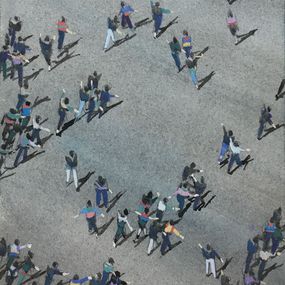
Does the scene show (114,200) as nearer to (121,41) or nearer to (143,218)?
(143,218)

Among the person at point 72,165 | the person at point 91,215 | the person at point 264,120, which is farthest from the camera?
the person at point 264,120

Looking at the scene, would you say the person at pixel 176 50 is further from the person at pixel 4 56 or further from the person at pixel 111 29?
the person at pixel 4 56

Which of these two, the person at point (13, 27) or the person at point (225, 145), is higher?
the person at point (13, 27)

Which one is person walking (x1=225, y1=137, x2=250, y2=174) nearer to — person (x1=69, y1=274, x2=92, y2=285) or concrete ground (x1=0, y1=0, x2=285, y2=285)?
concrete ground (x1=0, y1=0, x2=285, y2=285)

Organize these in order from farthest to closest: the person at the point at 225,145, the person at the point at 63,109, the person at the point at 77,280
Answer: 1. the person at the point at 63,109
2. the person at the point at 225,145
3. the person at the point at 77,280

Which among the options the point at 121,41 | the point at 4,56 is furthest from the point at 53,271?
the point at 121,41

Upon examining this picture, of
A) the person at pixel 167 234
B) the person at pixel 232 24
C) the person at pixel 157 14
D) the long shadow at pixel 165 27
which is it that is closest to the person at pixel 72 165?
the person at pixel 167 234

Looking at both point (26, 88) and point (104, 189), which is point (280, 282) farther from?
point (26, 88)
